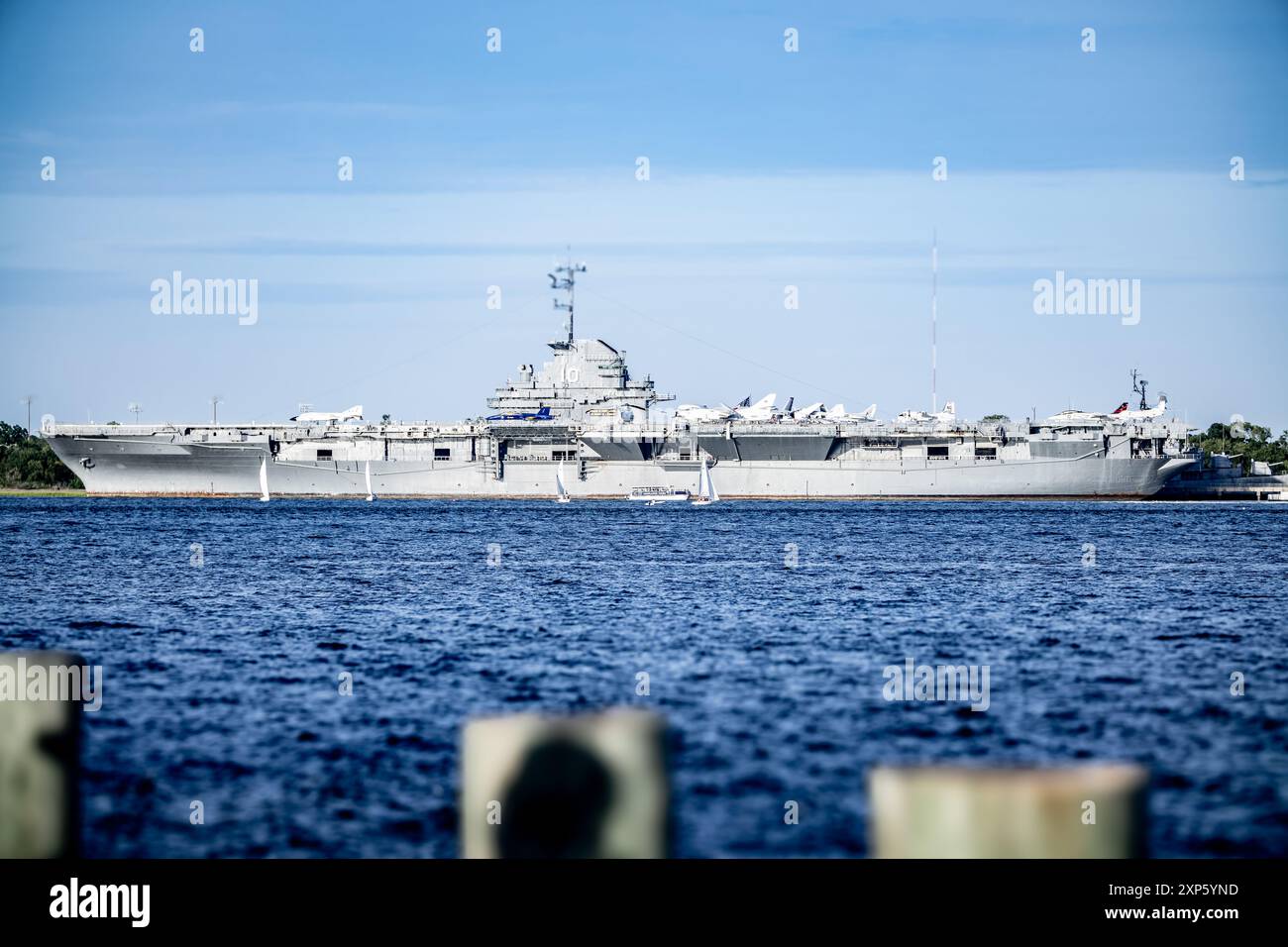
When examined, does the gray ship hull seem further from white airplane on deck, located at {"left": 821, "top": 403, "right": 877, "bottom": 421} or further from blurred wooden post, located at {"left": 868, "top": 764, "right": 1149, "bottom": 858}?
blurred wooden post, located at {"left": 868, "top": 764, "right": 1149, "bottom": 858}

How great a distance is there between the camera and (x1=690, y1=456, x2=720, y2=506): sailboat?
9538cm

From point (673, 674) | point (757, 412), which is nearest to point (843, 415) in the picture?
point (757, 412)

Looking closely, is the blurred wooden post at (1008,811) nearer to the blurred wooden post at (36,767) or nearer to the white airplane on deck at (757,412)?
the blurred wooden post at (36,767)

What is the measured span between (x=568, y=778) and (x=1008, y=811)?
152cm

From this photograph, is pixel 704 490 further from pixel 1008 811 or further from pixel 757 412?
pixel 1008 811

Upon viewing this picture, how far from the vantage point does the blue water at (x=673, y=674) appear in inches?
449

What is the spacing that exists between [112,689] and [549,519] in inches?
2256

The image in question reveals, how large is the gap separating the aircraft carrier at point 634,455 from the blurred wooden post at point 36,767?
93.7m

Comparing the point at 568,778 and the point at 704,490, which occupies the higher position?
the point at 568,778

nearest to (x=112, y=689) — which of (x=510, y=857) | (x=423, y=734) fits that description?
(x=423, y=734)

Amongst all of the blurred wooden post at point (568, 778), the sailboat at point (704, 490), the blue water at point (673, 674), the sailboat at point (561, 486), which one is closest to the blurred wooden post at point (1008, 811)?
the blurred wooden post at point (568, 778)

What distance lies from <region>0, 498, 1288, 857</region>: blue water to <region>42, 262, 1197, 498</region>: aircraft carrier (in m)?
52.2

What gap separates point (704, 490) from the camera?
98.4m
